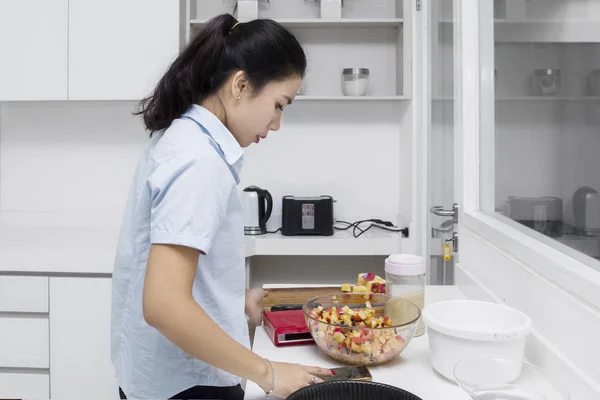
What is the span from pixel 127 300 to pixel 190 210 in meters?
0.31

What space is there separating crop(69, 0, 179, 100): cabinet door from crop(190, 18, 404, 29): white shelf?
0.64 feet

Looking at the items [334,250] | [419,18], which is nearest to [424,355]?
[334,250]

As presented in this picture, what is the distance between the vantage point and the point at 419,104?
8.46 feet

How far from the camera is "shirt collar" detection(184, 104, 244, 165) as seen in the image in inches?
39.9

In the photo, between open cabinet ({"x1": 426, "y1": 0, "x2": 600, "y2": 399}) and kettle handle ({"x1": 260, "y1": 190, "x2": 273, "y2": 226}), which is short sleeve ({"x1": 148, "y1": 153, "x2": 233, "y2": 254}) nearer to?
open cabinet ({"x1": 426, "y1": 0, "x2": 600, "y2": 399})

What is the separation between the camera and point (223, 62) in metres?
1.06

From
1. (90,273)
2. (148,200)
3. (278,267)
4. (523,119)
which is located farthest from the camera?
(278,267)

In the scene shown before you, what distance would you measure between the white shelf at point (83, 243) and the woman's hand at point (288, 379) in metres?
1.54

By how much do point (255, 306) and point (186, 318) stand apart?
0.51 meters

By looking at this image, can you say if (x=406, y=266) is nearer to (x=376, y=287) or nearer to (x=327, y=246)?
(x=376, y=287)

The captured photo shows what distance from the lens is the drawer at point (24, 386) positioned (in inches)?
93.4

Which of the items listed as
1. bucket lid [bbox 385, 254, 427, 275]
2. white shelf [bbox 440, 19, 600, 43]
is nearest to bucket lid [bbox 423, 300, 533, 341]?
bucket lid [bbox 385, 254, 427, 275]

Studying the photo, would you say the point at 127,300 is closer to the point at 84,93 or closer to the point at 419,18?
the point at 84,93

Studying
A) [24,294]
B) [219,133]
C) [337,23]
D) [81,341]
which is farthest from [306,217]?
[219,133]
